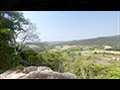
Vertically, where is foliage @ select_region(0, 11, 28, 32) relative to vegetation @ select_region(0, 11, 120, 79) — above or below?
above

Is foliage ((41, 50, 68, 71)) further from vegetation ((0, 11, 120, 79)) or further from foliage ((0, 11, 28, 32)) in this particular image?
foliage ((0, 11, 28, 32))

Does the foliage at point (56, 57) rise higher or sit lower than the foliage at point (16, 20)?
lower

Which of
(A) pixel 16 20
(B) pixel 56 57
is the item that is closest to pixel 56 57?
(B) pixel 56 57

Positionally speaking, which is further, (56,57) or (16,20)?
(56,57)

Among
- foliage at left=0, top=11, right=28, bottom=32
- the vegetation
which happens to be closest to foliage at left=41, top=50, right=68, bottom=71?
the vegetation

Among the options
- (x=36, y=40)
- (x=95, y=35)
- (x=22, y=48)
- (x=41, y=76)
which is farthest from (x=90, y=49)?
(x=41, y=76)

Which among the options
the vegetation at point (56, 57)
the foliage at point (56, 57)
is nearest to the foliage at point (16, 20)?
the vegetation at point (56, 57)

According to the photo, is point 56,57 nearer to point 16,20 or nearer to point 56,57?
point 56,57

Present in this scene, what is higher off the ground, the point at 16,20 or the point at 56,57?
the point at 16,20

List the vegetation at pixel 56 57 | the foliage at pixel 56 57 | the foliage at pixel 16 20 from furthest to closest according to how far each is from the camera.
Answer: the foliage at pixel 56 57, the foliage at pixel 16 20, the vegetation at pixel 56 57

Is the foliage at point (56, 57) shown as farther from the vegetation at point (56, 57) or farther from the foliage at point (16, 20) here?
the foliage at point (16, 20)

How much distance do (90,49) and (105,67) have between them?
10.6 ft

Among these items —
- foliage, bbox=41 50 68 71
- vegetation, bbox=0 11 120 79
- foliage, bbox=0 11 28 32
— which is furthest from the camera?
foliage, bbox=41 50 68 71
